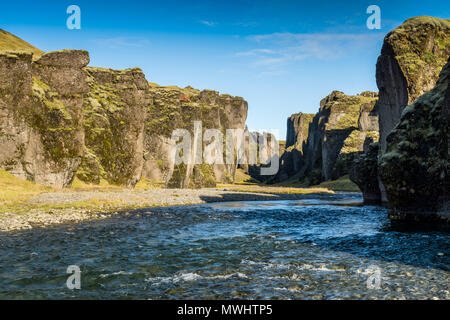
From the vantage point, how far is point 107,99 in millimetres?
64812

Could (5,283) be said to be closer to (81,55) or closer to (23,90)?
(23,90)

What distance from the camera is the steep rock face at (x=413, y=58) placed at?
38.2m

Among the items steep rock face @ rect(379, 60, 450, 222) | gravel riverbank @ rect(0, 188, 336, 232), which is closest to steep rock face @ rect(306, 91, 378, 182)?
steep rock face @ rect(379, 60, 450, 222)

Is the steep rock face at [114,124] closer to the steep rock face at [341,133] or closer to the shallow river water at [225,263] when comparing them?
the shallow river water at [225,263]

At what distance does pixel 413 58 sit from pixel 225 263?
1512 inches

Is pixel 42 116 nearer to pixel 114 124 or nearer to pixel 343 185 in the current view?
pixel 114 124

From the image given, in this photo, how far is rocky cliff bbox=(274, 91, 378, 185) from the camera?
10162 centimetres

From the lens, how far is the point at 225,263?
13203 millimetres

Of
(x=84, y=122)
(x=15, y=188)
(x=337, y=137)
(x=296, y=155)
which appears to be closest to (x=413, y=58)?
(x=15, y=188)

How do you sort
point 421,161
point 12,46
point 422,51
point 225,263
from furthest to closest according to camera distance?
1. point 12,46
2. point 422,51
3. point 421,161
4. point 225,263

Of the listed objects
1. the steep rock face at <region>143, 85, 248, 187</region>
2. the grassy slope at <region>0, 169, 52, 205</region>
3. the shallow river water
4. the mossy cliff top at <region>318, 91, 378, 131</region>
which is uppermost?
the mossy cliff top at <region>318, 91, 378, 131</region>

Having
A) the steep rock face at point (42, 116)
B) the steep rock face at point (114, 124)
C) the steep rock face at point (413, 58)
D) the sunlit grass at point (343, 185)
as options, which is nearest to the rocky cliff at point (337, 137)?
the sunlit grass at point (343, 185)

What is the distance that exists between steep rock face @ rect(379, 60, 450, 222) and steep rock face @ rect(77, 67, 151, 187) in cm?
4682

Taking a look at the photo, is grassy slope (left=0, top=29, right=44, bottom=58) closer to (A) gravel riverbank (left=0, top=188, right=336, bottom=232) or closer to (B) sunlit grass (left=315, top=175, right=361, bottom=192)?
(A) gravel riverbank (left=0, top=188, right=336, bottom=232)
